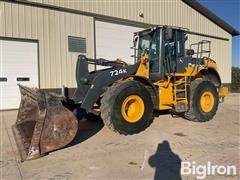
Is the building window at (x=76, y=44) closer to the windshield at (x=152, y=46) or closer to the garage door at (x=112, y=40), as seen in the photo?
the garage door at (x=112, y=40)

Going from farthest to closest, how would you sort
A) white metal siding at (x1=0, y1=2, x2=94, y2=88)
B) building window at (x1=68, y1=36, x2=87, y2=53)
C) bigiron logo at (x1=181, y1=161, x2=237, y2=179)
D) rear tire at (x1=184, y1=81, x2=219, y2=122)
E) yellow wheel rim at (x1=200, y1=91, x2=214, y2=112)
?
building window at (x1=68, y1=36, x2=87, y2=53)
white metal siding at (x1=0, y1=2, x2=94, y2=88)
yellow wheel rim at (x1=200, y1=91, x2=214, y2=112)
rear tire at (x1=184, y1=81, x2=219, y2=122)
bigiron logo at (x1=181, y1=161, x2=237, y2=179)

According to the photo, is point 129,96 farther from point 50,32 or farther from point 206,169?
point 50,32

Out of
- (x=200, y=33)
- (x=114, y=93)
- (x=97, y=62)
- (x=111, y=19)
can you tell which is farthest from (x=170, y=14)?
(x=114, y=93)

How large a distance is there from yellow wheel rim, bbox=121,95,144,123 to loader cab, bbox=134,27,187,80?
1258 mm

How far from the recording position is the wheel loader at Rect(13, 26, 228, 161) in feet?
14.6

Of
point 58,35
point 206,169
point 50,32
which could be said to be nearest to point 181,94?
point 206,169

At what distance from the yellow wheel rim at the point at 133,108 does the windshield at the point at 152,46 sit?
139 cm

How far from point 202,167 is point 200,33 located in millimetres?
14783

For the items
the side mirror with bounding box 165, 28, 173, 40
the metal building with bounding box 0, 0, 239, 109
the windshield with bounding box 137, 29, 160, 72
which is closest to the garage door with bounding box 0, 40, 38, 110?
the metal building with bounding box 0, 0, 239, 109

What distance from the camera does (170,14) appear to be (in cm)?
1507

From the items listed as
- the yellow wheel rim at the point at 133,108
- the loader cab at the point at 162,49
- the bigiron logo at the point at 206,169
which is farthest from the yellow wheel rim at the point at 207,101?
the bigiron logo at the point at 206,169

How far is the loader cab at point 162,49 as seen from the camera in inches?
→ 267

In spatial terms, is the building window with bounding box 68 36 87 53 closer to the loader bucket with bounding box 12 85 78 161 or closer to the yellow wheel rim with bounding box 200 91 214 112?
the yellow wheel rim with bounding box 200 91 214 112

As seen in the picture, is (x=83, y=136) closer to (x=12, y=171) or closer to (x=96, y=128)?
(x=96, y=128)
